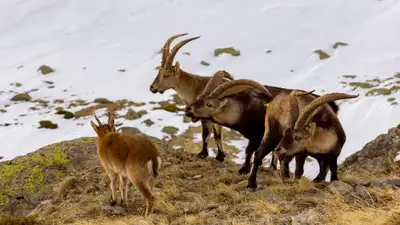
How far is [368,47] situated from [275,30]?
12.1 m

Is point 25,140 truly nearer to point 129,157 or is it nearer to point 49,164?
point 49,164

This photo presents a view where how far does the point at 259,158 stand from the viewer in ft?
27.3

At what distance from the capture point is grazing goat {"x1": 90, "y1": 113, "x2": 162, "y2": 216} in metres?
7.16

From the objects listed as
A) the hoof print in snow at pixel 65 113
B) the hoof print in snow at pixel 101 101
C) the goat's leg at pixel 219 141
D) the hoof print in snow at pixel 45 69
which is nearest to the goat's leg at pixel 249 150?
the goat's leg at pixel 219 141

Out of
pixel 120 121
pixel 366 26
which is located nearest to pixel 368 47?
pixel 366 26

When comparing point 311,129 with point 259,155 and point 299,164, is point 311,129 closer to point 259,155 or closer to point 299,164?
point 259,155

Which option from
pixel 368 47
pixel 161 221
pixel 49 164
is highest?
pixel 161 221

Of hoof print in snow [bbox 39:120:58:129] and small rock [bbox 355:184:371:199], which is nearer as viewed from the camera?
small rock [bbox 355:184:371:199]

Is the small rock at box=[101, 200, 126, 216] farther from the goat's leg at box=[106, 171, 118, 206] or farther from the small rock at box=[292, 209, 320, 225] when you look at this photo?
the small rock at box=[292, 209, 320, 225]

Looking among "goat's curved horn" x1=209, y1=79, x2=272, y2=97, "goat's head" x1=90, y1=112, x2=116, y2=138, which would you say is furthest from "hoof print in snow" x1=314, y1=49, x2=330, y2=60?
"goat's head" x1=90, y1=112, x2=116, y2=138

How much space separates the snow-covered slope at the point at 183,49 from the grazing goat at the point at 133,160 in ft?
64.8

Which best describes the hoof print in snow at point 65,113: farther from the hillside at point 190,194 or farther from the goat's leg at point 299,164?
the goat's leg at point 299,164

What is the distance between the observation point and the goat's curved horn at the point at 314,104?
23.9 ft

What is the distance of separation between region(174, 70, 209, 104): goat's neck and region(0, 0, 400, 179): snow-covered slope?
1571cm
